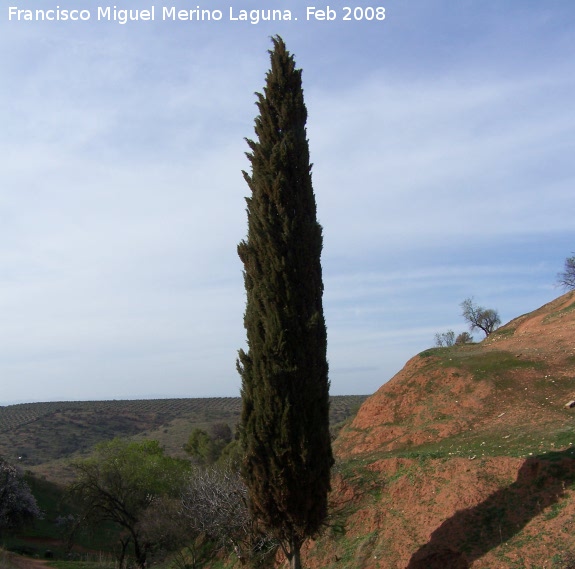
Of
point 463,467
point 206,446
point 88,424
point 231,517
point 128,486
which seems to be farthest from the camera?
point 88,424

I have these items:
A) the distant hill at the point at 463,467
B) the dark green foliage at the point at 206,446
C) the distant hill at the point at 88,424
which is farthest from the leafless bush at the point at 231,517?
the distant hill at the point at 88,424

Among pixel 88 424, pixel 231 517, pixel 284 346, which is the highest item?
pixel 284 346

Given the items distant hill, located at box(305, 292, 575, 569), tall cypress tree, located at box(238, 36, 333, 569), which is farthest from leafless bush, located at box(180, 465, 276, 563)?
tall cypress tree, located at box(238, 36, 333, 569)

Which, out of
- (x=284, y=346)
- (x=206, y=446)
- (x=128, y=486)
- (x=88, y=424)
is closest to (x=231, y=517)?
(x=284, y=346)

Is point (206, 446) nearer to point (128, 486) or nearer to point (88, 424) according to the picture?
point (128, 486)

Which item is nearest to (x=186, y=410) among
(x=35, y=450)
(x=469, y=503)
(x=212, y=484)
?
(x=35, y=450)

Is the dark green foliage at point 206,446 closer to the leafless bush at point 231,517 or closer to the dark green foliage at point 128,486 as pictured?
the dark green foliage at point 128,486

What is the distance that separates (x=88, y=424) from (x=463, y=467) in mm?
82058

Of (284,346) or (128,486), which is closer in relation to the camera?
(284,346)

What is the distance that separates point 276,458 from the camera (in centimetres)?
1251

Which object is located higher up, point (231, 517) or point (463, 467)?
point (463, 467)

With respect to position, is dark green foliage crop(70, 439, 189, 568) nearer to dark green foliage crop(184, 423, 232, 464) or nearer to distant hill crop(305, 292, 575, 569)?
distant hill crop(305, 292, 575, 569)

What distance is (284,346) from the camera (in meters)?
12.8

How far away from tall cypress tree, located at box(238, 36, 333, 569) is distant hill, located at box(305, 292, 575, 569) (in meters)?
4.01
